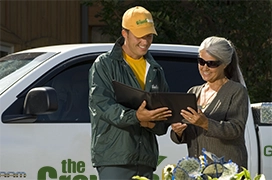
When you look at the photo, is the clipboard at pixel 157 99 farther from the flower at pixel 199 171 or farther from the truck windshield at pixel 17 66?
the truck windshield at pixel 17 66

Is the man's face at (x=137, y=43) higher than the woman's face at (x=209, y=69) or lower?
higher

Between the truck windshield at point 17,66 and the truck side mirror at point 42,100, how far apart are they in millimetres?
363

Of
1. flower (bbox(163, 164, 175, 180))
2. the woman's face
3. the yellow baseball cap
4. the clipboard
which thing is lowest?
flower (bbox(163, 164, 175, 180))

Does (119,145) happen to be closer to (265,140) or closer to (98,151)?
(98,151)

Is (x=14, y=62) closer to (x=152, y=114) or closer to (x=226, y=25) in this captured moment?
(x=152, y=114)

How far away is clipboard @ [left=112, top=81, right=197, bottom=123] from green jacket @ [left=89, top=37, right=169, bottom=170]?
0.06 metres

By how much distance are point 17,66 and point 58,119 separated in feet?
1.83

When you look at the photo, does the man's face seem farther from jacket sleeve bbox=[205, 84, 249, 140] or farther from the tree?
the tree

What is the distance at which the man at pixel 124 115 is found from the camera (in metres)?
4.64

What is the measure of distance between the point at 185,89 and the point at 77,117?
90 cm

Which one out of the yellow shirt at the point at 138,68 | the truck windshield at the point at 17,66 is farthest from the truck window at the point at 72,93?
the yellow shirt at the point at 138,68

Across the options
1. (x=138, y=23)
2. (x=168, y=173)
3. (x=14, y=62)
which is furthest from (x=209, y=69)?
(x=14, y=62)

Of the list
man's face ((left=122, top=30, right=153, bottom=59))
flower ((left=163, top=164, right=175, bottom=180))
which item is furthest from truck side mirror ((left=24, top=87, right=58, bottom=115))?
flower ((left=163, top=164, right=175, bottom=180))

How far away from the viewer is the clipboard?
4.41 metres
